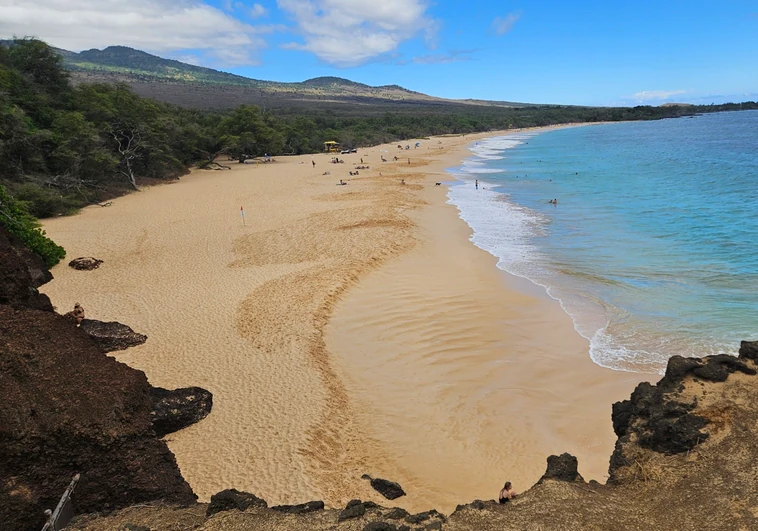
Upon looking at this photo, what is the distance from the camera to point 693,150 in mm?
58469

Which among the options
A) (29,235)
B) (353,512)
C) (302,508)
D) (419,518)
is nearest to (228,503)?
(302,508)

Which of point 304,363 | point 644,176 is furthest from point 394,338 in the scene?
point 644,176

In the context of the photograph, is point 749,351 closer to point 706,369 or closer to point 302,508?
point 706,369

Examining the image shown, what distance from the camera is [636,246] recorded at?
20.6m

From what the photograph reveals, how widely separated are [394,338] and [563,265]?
8981mm

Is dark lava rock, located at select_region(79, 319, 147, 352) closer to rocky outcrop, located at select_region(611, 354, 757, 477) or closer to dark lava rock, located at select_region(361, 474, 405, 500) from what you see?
dark lava rock, located at select_region(361, 474, 405, 500)

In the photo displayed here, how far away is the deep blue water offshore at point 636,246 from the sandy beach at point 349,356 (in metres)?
Answer: 1.30

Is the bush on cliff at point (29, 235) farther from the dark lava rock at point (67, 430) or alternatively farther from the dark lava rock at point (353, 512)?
the dark lava rock at point (353, 512)

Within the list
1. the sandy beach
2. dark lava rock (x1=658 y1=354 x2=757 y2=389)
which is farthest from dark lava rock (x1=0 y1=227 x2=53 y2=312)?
dark lava rock (x1=658 y1=354 x2=757 y2=389)

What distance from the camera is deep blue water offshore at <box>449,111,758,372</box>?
12.5 metres

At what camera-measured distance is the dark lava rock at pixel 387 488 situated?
749 cm

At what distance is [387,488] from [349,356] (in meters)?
4.69

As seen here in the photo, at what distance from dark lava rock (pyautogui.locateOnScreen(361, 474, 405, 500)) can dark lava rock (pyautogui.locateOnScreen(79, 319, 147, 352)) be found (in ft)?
25.1

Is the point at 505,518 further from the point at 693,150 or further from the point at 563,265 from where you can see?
the point at 693,150
